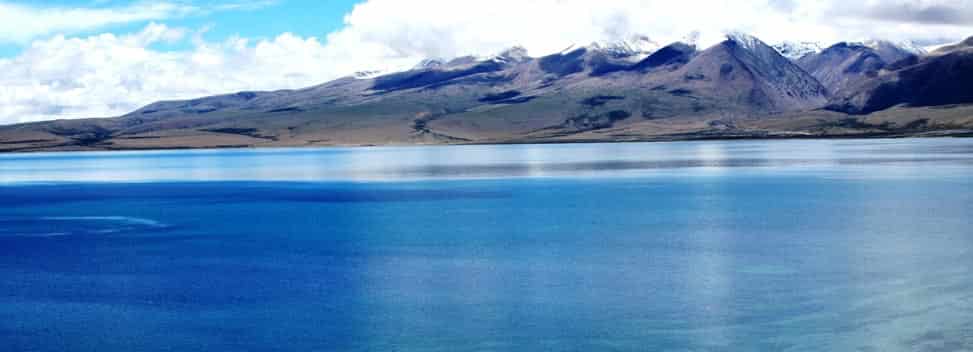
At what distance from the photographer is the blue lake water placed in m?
26.2

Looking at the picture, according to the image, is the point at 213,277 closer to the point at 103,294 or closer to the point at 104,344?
the point at 103,294

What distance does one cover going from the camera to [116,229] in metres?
54.6

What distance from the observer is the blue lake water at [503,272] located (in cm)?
2623

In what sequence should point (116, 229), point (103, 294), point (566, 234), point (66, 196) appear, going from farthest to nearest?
point (66, 196) < point (116, 229) < point (566, 234) < point (103, 294)

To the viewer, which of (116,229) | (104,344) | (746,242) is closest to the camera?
(104,344)

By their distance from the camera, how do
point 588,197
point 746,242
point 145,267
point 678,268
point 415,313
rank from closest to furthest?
point 415,313 → point 678,268 → point 145,267 → point 746,242 → point 588,197

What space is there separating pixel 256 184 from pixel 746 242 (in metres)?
62.2

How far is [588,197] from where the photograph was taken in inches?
2726

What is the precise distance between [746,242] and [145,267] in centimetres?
2407

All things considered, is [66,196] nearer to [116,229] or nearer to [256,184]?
[256,184]

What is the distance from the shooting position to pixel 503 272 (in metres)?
35.9

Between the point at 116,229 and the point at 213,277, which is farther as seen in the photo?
the point at 116,229

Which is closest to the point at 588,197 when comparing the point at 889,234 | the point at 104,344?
the point at 889,234

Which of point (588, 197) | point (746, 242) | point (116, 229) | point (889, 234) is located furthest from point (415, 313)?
point (588, 197)
